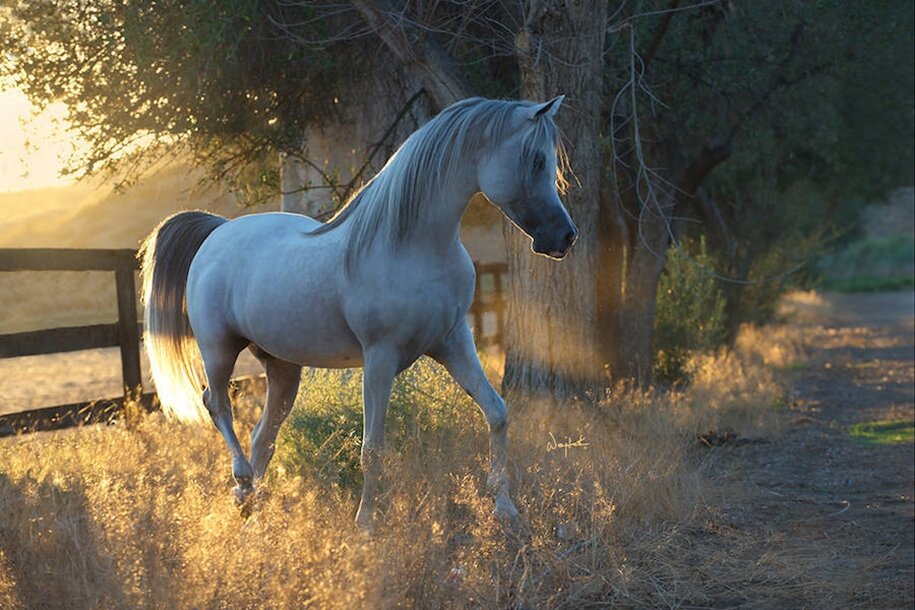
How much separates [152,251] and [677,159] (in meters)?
7.76

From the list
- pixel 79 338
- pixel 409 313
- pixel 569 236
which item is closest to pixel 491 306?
pixel 79 338

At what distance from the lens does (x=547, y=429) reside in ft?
26.4

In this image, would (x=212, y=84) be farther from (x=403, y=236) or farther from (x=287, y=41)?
(x=403, y=236)

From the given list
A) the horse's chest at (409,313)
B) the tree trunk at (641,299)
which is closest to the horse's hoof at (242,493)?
the horse's chest at (409,313)

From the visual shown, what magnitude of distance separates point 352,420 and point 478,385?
164 centimetres

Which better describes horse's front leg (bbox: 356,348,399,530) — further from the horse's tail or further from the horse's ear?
the horse's tail

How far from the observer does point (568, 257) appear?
818 cm

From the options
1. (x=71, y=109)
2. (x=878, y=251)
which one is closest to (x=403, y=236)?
(x=71, y=109)

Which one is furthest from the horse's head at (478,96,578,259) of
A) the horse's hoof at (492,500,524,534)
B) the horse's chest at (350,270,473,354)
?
the horse's hoof at (492,500,524,534)

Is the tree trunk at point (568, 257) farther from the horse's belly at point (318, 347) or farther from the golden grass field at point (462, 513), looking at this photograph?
the horse's belly at point (318, 347)

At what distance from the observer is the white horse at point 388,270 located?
193 inches

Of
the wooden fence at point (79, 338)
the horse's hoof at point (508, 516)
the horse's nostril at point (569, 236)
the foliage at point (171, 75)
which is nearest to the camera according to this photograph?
the horse's nostril at point (569, 236)

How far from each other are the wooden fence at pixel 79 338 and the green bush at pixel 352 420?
2.41 meters

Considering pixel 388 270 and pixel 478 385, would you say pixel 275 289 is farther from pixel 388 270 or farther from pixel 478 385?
pixel 478 385
